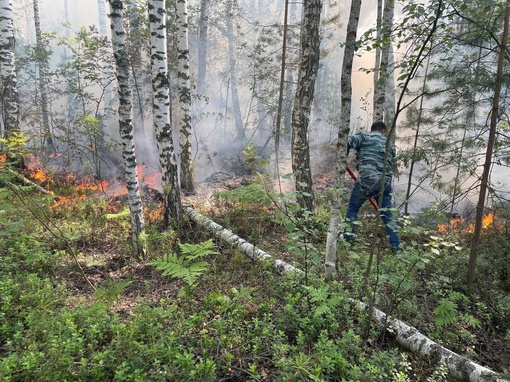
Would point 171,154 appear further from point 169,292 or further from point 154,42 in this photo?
point 169,292

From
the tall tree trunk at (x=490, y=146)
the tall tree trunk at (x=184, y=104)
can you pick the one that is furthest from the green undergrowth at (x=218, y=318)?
the tall tree trunk at (x=184, y=104)

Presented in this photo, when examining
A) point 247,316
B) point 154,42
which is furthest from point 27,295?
point 154,42

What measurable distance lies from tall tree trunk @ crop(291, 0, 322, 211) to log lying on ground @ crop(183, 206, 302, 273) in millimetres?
1510

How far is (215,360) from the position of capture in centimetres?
270

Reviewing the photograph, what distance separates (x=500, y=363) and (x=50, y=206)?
7921 mm

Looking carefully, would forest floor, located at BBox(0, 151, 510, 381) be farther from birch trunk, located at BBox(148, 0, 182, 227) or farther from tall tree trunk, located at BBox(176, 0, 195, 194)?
tall tree trunk, located at BBox(176, 0, 195, 194)

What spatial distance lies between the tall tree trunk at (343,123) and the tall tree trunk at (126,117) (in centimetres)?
311

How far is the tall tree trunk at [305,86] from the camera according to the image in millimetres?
6281

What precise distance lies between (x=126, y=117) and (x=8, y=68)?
245 inches

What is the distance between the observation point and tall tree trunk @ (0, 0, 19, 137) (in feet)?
27.8

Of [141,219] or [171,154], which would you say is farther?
[171,154]

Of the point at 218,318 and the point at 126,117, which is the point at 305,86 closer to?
the point at 126,117

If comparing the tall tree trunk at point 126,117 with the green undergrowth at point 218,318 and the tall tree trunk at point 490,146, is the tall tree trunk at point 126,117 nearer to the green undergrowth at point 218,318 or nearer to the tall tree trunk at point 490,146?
the green undergrowth at point 218,318

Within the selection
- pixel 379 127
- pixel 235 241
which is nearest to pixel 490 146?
pixel 379 127
